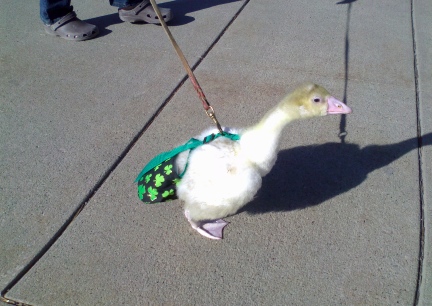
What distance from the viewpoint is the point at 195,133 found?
3430mm

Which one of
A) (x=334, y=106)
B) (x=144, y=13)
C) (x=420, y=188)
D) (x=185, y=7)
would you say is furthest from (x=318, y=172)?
(x=185, y=7)

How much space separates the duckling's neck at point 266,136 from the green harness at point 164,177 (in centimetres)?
15

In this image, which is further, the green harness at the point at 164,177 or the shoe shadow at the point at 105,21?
the shoe shadow at the point at 105,21

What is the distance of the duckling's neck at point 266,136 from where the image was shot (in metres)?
2.24

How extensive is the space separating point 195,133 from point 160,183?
107cm

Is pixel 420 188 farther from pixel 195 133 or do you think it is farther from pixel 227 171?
pixel 195 133

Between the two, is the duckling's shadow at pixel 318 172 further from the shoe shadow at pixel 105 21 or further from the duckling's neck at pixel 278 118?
the shoe shadow at pixel 105 21

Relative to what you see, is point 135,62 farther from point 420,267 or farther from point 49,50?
point 420,267

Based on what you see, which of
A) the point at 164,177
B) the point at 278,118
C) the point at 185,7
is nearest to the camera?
the point at 278,118

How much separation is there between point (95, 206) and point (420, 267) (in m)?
2.09

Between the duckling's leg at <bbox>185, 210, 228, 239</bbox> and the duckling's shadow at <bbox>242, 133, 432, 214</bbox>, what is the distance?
249mm

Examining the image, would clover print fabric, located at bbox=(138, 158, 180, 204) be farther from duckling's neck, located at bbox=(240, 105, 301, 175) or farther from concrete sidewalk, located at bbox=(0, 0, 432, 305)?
duckling's neck, located at bbox=(240, 105, 301, 175)

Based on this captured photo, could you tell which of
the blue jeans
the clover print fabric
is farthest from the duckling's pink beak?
the blue jeans

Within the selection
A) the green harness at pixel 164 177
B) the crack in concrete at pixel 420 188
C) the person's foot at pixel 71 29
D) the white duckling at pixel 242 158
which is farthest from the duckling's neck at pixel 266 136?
the person's foot at pixel 71 29
